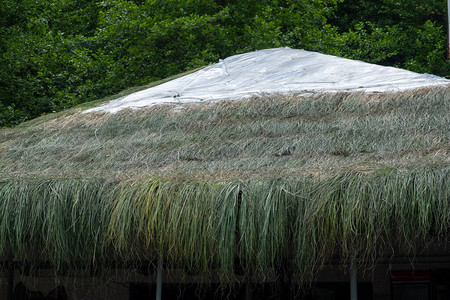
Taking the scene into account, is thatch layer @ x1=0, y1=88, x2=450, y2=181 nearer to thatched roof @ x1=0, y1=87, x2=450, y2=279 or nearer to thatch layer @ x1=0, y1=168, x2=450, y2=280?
thatched roof @ x1=0, y1=87, x2=450, y2=279

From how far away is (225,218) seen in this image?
421 cm

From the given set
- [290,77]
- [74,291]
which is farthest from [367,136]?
[74,291]

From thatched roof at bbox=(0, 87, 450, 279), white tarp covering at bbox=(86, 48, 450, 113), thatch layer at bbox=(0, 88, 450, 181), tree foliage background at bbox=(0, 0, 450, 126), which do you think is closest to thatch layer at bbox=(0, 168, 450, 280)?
thatched roof at bbox=(0, 87, 450, 279)

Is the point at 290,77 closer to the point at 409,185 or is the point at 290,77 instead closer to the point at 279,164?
the point at 279,164

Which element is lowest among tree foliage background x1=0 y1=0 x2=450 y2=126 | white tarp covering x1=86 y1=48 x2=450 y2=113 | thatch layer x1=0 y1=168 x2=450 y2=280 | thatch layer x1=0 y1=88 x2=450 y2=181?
thatch layer x1=0 y1=168 x2=450 y2=280

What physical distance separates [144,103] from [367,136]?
2.99 meters

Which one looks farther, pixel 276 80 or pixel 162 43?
pixel 162 43

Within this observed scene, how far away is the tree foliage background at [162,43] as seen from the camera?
14.9m

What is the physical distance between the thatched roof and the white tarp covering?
868 mm

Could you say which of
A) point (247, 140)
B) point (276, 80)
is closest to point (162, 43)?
point (276, 80)

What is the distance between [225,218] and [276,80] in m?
3.67

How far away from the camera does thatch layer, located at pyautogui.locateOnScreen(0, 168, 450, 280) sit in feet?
12.9

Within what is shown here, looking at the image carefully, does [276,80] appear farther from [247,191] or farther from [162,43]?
[162,43]

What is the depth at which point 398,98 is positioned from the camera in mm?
6086
